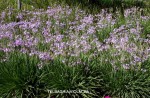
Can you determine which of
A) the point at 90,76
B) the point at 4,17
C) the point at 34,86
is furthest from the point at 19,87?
the point at 4,17

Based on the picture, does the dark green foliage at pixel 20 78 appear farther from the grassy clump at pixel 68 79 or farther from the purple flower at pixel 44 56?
the purple flower at pixel 44 56

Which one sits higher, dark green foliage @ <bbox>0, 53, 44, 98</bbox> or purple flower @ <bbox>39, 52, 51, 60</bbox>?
purple flower @ <bbox>39, 52, 51, 60</bbox>

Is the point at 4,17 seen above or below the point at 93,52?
above

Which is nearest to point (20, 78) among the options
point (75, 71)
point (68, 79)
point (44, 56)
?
point (44, 56)

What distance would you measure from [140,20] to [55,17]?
2258 millimetres

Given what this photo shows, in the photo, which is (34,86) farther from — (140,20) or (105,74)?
(140,20)

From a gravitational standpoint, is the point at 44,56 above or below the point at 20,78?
above

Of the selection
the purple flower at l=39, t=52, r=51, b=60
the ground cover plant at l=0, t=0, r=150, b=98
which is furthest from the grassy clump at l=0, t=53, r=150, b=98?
the purple flower at l=39, t=52, r=51, b=60

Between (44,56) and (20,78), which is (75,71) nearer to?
(44,56)

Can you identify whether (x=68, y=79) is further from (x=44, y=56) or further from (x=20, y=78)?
(x=20, y=78)

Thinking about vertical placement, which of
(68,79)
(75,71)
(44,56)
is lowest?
(68,79)

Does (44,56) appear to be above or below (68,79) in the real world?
above

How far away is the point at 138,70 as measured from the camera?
6359mm

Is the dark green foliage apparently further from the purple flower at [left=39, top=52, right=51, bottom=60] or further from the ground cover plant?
the purple flower at [left=39, top=52, right=51, bottom=60]
